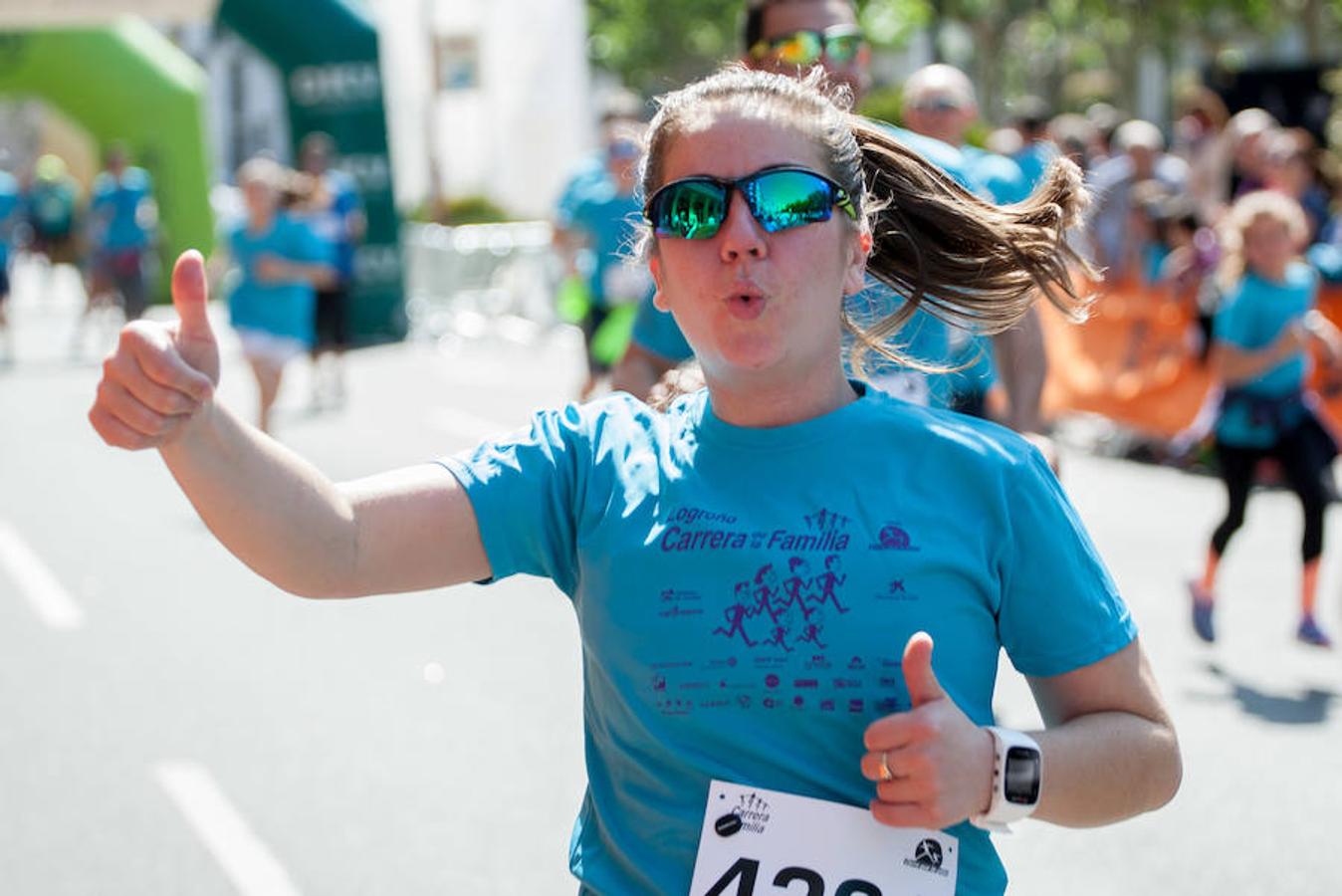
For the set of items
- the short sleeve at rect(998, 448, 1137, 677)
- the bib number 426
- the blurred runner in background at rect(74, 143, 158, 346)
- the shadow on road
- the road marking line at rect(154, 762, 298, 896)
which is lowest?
the blurred runner in background at rect(74, 143, 158, 346)

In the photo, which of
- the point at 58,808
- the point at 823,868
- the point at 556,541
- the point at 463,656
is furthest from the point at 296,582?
the point at 463,656

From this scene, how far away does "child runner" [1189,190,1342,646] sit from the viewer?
22.8 ft

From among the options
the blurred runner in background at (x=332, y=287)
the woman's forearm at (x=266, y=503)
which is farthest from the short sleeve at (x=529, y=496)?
the blurred runner in background at (x=332, y=287)

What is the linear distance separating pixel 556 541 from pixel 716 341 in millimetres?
331

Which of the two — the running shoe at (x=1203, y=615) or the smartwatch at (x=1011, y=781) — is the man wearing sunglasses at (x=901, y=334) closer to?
the smartwatch at (x=1011, y=781)

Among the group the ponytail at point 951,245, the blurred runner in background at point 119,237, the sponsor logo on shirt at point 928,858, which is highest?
the ponytail at point 951,245

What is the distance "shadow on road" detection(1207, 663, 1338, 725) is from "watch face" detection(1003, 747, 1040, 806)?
4.21 meters

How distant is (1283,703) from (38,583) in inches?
210

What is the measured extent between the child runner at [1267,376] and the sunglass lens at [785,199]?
17.1 feet

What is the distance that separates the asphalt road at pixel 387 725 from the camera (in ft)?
15.4

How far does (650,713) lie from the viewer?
6.67 feet

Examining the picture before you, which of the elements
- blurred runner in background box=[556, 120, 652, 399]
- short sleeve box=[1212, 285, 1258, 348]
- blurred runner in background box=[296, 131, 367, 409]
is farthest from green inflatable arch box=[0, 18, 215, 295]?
short sleeve box=[1212, 285, 1258, 348]

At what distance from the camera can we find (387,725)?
5922mm

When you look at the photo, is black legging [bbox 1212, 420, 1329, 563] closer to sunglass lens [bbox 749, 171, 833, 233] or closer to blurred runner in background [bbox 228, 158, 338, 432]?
sunglass lens [bbox 749, 171, 833, 233]
